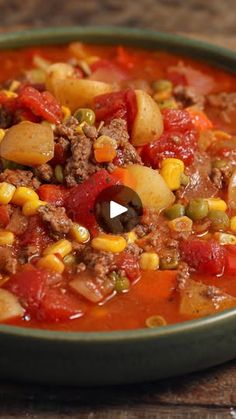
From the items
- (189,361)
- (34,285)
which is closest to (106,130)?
(34,285)

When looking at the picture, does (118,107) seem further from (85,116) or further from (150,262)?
(150,262)

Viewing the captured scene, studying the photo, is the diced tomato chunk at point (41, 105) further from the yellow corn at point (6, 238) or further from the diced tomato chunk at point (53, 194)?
the yellow corn at point (6, 238)

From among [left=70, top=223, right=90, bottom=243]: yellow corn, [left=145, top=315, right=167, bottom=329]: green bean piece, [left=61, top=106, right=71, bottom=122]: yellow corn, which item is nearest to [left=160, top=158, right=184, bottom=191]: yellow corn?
[left=70, top=223, right=90, bottom=243]: yellow corn

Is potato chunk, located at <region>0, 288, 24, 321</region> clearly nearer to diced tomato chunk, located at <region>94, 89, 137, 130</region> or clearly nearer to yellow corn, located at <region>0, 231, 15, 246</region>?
yellow corn, located at <region>0, 231, 15, 246</region>

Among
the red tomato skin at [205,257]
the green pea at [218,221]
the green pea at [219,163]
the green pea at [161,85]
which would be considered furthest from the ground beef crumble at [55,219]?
the green pea at [161,85]

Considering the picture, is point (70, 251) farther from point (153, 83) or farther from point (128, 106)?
point (153, 83)

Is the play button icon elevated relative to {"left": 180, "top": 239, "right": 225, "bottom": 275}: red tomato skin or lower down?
elevated

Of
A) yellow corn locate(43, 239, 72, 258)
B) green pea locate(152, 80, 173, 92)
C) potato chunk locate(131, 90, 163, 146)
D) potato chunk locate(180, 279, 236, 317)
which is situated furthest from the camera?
green pea locate(152, 80, 173, 92)

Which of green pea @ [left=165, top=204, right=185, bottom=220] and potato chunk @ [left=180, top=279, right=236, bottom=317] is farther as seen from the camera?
green pea @ [left=165, top=204, right=185, bottom=220]
